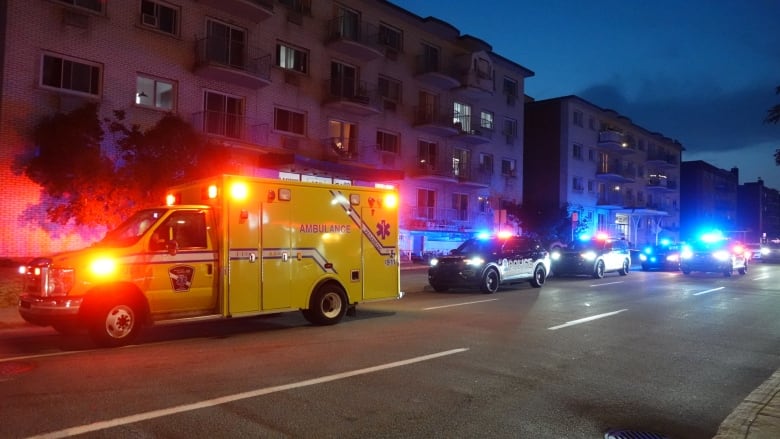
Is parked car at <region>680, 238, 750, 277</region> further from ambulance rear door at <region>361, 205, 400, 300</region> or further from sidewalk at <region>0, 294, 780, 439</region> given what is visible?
sidewalk at <region>0, 294, 780, 439</region>

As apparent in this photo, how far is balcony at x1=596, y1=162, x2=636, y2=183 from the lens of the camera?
53.7 metres

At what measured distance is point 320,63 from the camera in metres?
29.2

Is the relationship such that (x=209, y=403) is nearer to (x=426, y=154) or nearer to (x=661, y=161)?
(x=426, y=154)

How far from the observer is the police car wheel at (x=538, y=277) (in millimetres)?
19594

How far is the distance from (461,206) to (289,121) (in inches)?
604

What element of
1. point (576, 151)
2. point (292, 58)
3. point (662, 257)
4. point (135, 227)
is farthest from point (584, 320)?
point (576, 151)

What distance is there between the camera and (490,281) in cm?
1759

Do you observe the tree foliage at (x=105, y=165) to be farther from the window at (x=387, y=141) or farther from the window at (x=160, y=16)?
the window at (x=387, y=141)

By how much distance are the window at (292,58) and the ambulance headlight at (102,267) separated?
2026 centimetres

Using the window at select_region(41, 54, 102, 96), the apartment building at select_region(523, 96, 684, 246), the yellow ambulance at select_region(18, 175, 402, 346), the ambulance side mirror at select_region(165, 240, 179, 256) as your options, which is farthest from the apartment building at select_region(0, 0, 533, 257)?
the ambulance side mirror at select_region(165, 240, 179, 256)

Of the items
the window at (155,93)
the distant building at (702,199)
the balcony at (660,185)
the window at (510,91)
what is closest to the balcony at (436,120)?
the window at (510,91)

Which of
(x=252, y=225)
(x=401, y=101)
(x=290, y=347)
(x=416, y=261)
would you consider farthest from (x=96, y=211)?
(x=401, y=101)

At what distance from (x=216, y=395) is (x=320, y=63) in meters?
25.1

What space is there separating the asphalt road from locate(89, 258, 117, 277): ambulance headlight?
1119mm
